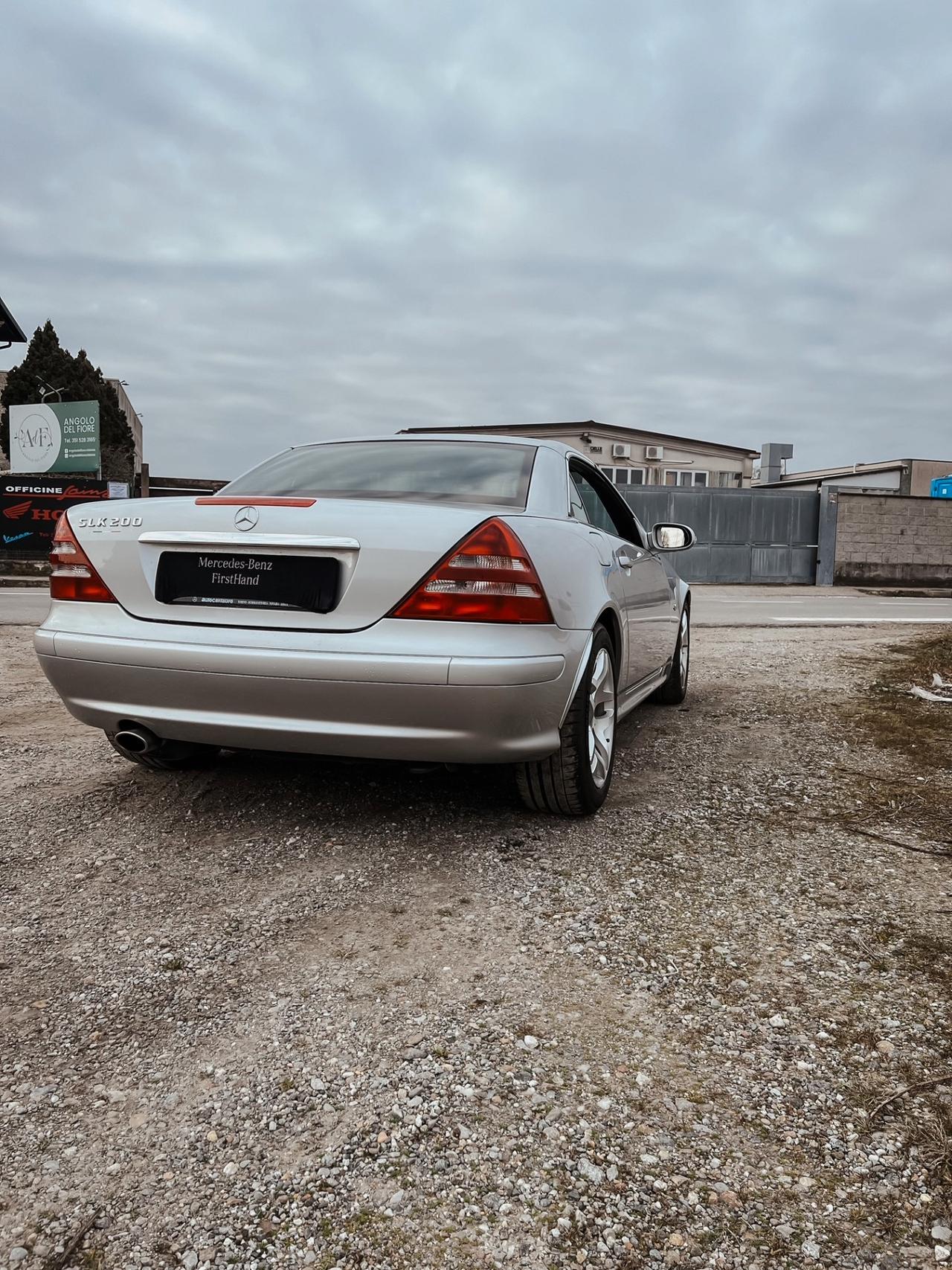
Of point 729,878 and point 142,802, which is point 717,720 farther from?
point 142,802

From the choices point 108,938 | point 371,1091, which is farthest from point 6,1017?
point 371,1091

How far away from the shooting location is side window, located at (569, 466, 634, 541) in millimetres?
3834

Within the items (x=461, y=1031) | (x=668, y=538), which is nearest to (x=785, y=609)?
(x=668, y=538)

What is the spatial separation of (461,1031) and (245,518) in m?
1.65

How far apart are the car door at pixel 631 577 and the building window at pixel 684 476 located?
34.4m

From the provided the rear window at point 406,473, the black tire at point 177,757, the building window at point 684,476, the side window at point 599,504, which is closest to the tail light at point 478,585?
the rear window at point 406,473

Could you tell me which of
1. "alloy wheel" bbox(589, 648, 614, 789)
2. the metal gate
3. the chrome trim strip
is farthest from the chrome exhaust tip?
the metal gate

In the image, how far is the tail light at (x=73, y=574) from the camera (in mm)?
3084

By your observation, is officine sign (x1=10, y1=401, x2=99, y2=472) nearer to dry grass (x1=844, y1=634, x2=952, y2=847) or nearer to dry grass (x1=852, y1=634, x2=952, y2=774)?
dry grass (x1=852, y1=634, x2=952, y2=774)

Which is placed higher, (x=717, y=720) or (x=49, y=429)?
(x=49, y=429)

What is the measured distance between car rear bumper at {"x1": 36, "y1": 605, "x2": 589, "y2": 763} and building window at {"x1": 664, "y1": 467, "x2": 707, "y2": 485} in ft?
121

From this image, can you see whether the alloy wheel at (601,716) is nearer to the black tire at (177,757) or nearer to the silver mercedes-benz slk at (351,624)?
the silver mercedes-benz slk at (351,624)

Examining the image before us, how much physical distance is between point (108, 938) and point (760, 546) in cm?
2275

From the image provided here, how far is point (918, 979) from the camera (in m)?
2.23
